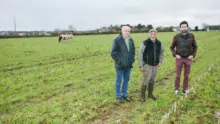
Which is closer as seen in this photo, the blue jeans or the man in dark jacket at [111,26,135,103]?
the man in dark jacket at [111,26,135,103]

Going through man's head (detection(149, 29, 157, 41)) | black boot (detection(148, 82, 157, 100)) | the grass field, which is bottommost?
the grass field

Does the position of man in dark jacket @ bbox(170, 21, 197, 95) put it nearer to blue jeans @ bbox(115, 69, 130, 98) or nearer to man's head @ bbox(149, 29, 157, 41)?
man's head @ bbox(149, 29, 157, 41)

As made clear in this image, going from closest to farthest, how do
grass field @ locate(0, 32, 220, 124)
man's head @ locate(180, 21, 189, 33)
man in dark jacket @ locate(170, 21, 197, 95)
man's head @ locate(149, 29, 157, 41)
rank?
grass field @ locate(0, 32, 220, 124) → man's head @ locate(149, 29, 157, 41) → man's head @ locate(180, 21, 189, 33) → man in dark jacket @ locate(170, 21, 197, 95)

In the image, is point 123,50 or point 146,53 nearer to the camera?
point 123,50

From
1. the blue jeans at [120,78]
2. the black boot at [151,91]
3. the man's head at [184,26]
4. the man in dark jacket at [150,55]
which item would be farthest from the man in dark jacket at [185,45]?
the blue jeans at [120,78]

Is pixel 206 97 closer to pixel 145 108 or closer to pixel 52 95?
pixel 145 108

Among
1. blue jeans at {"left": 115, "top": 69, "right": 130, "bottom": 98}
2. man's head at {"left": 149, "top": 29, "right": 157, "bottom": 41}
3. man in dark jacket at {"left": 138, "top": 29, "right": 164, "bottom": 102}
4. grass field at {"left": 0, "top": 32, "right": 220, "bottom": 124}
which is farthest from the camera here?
blue jeans at {"left": 115, "top": 69, "right": 130, "bottom": 98}

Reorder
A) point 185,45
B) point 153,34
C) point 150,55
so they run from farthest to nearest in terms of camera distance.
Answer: point 185,45 → point 150,55 → point 153,34

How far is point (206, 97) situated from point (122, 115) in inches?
133

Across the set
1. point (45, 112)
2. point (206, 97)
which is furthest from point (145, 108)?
point (45, 112)

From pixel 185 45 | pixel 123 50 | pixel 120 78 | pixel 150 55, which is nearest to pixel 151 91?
pixel 120 78

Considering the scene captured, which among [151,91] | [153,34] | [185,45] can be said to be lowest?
[151,91]

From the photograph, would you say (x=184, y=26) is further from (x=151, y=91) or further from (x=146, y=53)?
(x=151, y=91)

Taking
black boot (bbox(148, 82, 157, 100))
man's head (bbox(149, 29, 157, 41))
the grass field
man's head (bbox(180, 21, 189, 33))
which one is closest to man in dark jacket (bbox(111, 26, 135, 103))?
man's head (bbox(149, 29, 157, 41))
